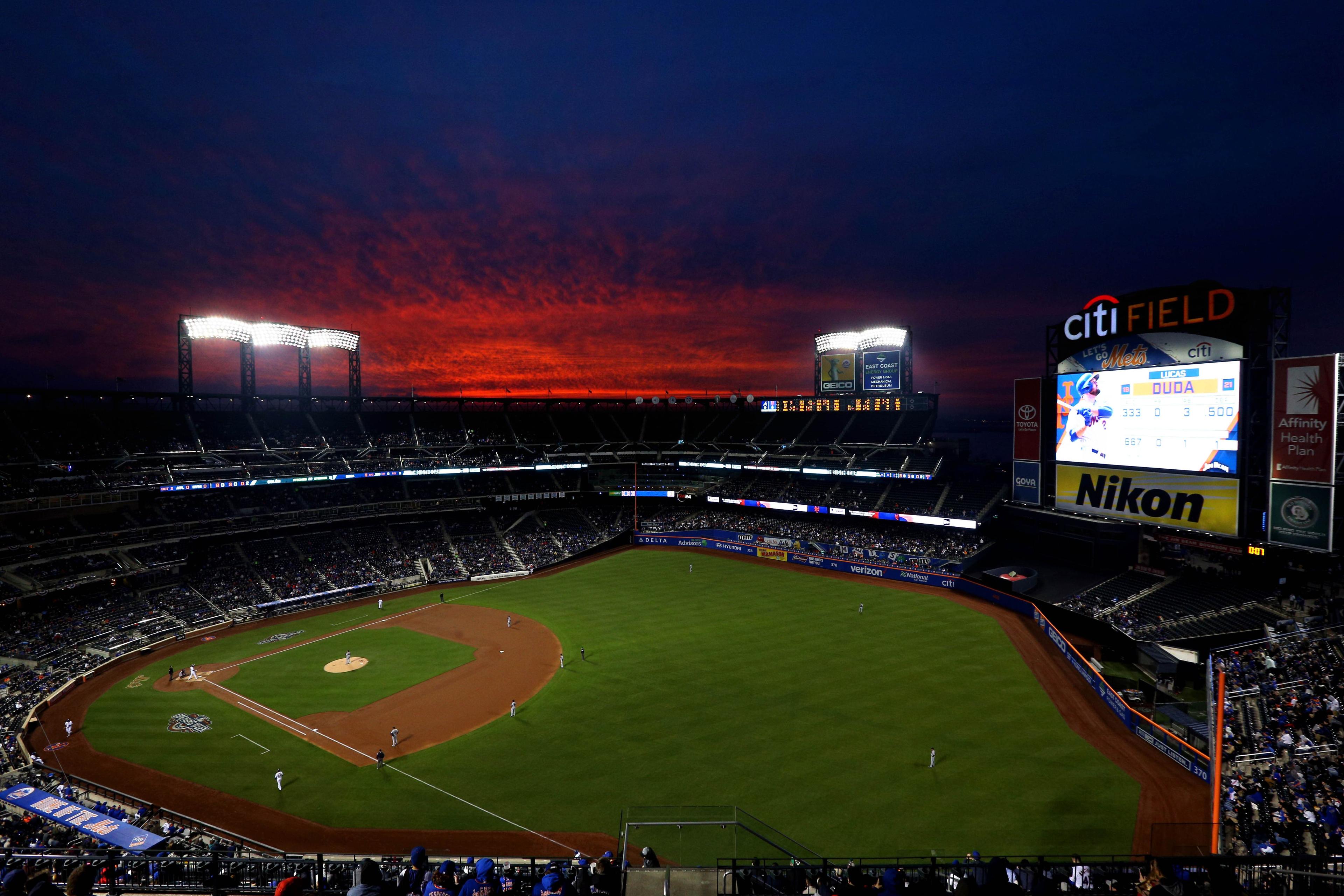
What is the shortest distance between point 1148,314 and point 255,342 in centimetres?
6561

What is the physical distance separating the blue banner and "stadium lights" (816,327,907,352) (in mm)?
60106

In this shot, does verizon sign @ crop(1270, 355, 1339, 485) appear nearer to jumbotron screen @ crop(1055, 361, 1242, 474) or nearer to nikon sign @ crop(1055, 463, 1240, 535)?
jumbotron screen @ crop(1055, 361, 1242, 474)

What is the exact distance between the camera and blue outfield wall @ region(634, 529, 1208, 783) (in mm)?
22094

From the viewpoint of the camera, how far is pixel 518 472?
70.2 meters

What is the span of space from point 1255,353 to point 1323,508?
7294 mm

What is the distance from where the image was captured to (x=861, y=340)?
62094 mm

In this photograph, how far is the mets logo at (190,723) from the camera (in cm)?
2583

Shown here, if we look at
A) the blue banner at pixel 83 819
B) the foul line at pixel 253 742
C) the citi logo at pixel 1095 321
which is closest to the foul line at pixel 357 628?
the foul line at pixel 253 742

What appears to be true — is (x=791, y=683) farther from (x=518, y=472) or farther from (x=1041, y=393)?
(x=518, y=472)

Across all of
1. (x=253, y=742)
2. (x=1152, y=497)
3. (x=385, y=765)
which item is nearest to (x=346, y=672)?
(x=253, y=742)

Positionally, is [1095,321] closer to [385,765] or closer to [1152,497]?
[1152,497]

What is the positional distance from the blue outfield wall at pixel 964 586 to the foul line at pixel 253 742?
112ft

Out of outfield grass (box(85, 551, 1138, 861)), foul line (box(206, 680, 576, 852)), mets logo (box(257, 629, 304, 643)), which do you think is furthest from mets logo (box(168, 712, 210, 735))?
mets logo (box(257, 629, 304, 643))

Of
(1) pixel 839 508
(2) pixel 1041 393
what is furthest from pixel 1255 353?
(1) pixel 839 508
